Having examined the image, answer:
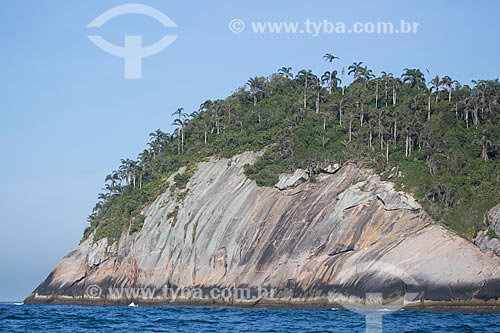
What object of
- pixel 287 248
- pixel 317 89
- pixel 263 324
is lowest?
pixel 263 324

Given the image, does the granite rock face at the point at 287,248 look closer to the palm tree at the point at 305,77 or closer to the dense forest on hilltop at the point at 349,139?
the dense forest on hilltop at the point at 349,139

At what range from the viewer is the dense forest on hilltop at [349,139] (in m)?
87.8

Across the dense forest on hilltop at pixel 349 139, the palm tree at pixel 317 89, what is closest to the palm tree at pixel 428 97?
the dense forest on hilltop at pixel 349 139

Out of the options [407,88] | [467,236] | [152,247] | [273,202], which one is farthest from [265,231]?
[407,88]

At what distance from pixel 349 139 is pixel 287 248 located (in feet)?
69.9

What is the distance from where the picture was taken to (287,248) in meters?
89.5

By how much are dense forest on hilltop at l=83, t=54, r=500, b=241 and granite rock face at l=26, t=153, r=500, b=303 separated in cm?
266

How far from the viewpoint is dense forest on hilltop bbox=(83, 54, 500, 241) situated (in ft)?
288

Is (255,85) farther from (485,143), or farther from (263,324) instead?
(263,324)

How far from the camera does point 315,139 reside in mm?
105500

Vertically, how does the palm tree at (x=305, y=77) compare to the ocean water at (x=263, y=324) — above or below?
above

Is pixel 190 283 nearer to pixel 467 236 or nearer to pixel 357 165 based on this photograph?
pixel 357 165

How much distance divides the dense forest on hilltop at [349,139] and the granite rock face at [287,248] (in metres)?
2.66

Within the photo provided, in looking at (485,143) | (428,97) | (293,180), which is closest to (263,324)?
(293,180)
